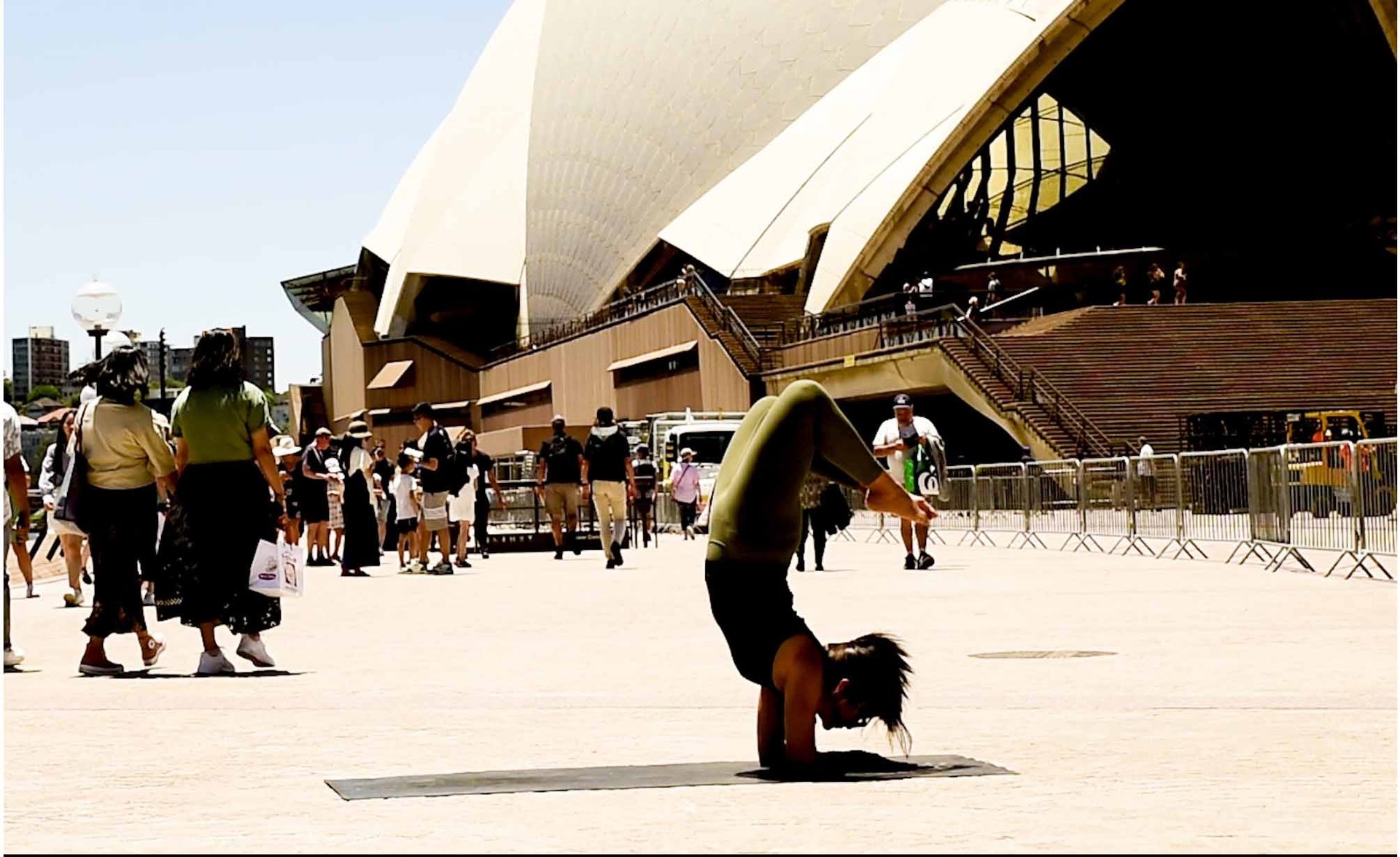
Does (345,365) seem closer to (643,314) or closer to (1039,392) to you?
(643,314)

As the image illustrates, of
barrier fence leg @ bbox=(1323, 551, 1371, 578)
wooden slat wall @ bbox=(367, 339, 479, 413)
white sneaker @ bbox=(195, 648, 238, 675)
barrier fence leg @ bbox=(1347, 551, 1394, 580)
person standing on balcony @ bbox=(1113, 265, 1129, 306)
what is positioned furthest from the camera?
wooden slat wall @ bbox=(367, 339, 479, 413)

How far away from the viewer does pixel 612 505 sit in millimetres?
21969

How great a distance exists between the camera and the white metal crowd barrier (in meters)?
16.1

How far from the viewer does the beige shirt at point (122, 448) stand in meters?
10.3

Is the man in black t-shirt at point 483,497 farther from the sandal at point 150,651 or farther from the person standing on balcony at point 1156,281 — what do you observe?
the person standing on balcony at point 1156,281

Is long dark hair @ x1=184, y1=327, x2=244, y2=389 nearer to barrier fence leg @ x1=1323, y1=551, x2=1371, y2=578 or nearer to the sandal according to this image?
the sandal

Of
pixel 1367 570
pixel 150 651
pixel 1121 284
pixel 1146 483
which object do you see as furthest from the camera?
pixel 1121 284

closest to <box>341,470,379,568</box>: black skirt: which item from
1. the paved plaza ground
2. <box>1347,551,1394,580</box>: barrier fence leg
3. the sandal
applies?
the paved plaza ground

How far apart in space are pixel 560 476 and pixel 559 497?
0.44 meters

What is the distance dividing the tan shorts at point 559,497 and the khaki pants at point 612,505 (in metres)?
2.11

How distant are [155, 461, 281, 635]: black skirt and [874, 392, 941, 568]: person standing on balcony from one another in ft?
33.0

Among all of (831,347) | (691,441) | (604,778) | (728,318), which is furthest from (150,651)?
(728,318)

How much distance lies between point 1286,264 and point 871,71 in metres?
12.2

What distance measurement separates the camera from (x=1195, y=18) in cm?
5391
